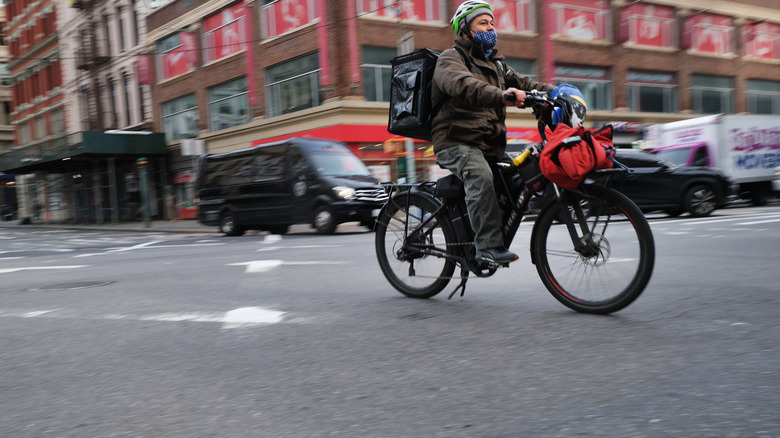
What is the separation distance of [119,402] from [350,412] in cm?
96

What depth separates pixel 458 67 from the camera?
155 inches

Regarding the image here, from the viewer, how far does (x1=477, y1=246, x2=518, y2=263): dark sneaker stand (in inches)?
157

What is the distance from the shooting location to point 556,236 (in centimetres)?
386

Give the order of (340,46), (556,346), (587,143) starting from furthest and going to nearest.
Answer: (340,46), (587,143), (556,346)

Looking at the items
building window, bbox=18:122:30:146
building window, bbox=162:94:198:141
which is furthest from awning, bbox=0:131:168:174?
building window, bbox=18:122:30:146

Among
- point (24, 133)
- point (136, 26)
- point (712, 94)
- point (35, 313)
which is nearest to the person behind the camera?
point (35, 313)

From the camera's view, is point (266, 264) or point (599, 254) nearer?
point (599, 254)

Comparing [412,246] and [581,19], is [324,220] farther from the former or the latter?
[581,19]

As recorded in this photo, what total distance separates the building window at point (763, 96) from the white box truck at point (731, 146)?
17.3 meters

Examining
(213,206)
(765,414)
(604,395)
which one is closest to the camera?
(765,414)

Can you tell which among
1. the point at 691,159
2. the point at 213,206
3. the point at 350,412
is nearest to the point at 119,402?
the point at 350,412

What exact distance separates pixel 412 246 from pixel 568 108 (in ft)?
5.19

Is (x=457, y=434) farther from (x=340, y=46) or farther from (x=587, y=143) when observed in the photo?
(x=340, y=46)

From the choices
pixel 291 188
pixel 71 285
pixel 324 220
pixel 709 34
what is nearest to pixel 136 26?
pixel 291 188
